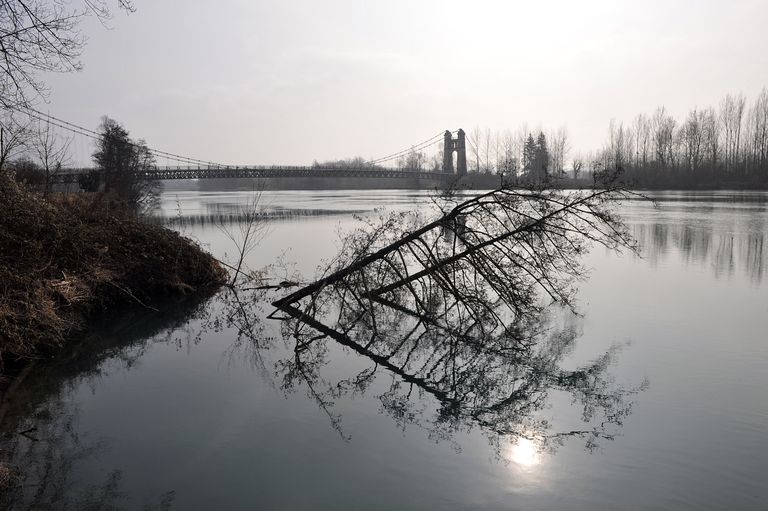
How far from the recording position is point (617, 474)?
19.4 ft

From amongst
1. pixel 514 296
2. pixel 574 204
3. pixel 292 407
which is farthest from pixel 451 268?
pixel 292 407

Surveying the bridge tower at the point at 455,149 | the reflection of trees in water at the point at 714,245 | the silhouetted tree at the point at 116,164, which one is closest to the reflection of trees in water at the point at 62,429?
the reflection of trees in water at the point at 714,245

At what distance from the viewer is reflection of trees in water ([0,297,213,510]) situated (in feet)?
18.1

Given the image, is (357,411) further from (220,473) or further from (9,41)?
(9,41)

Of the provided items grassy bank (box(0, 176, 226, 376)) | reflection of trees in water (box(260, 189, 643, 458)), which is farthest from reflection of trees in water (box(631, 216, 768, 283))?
grassy bank (box(0, 176, 226, 376))

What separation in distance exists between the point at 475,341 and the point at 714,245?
1569 centimetres

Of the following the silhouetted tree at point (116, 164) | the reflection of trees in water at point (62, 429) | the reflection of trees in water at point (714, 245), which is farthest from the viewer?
the silhouetted tree at point (116, 164)

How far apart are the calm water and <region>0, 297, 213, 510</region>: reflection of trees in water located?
0.03 meters

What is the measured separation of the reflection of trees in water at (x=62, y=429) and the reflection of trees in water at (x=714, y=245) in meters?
16.0

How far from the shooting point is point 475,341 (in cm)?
1058

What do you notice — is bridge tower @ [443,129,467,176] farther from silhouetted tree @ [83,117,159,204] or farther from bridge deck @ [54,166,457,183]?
silhouetted tree @ [83,117,159,204]

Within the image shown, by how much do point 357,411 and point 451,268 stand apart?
14.5 ft

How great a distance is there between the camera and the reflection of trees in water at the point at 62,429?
18.1 ft

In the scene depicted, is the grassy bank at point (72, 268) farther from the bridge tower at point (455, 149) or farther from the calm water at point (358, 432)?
the bridge tower at point (455, 149)
